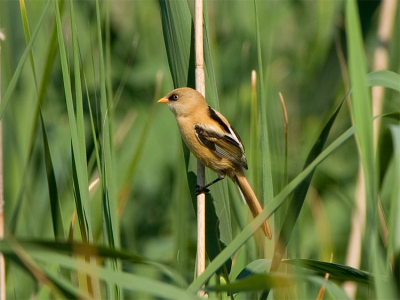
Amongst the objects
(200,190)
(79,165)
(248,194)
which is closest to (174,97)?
(248,194)

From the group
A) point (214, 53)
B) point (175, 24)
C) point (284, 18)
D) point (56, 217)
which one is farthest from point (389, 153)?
point (284, 18)

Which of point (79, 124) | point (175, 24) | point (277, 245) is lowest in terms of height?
point (277, 245)

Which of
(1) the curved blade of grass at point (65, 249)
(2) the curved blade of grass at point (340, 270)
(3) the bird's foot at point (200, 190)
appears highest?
(3) the bird's foot at point (200, 190)

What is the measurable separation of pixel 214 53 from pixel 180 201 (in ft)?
5.90

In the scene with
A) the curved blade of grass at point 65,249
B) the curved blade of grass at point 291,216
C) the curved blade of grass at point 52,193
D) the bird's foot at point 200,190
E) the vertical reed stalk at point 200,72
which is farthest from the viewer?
the bird's foot at point 200,190

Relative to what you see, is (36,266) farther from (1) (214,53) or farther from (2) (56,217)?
(1) (214,53)

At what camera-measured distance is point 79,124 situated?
1.76 metres

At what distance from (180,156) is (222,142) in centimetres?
92

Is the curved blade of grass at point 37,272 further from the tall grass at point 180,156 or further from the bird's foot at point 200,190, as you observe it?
the bird's foot at point 200,190

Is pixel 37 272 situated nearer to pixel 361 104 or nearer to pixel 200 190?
pixel 361 104

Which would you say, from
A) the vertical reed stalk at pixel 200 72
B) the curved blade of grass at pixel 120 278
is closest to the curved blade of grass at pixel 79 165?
the curved blade of grass at pixel 120 278

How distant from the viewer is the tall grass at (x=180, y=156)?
1.39m

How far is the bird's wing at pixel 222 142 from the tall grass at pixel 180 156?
0.23ft

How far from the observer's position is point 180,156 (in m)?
2.33
